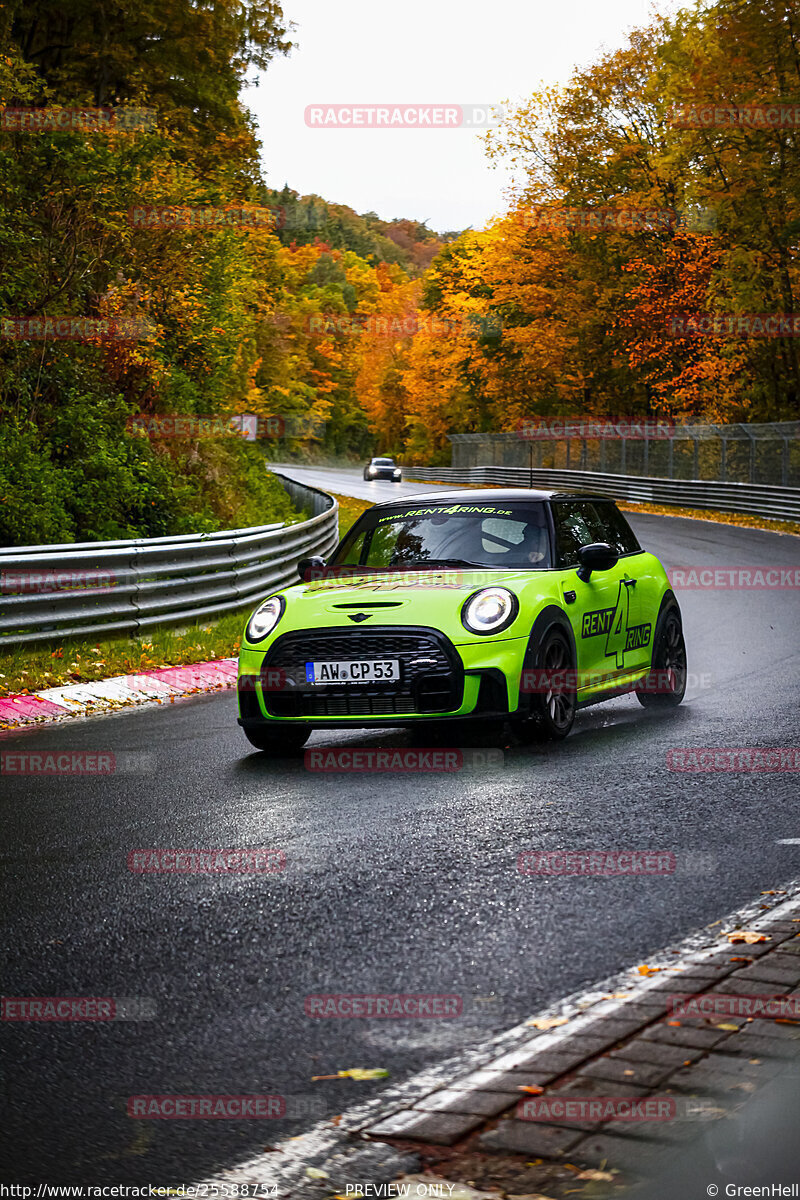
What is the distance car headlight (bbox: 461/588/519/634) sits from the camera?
8.32m

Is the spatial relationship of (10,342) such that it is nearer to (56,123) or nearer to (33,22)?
(56,123)

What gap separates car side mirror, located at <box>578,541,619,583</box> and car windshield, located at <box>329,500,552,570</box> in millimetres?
228

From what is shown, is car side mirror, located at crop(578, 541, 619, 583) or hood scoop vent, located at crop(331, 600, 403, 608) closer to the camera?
hood scoop vent, located at crop(331, 600, 403, 608)

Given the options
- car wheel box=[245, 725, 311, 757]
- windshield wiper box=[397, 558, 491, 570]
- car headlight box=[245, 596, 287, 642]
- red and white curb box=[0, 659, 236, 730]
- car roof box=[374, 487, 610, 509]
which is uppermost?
car roof box=[374, 487, 610, 509]

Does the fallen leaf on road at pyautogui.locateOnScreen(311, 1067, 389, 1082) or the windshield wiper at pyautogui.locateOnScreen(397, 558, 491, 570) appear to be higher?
the windshield wiper at pyautogui.locateOnScreen(397, 558, 491, 570)

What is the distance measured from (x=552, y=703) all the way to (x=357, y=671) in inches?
49.2

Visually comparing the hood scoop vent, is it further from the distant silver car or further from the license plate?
the distant silver car

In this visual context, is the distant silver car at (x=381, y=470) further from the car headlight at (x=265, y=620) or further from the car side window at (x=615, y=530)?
the car headlight at (x=265, y=620)

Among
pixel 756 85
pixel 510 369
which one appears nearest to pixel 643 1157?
pixel 756 85

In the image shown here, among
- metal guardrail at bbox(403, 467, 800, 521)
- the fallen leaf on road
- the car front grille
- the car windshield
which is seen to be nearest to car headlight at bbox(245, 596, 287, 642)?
the car front grille

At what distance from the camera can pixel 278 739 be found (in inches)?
344

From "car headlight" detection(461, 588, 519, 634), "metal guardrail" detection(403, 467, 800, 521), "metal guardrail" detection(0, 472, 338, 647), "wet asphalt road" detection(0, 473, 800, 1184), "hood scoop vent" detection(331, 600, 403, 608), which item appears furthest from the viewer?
"metal guardrail" detection(403, 467, 800, 521)

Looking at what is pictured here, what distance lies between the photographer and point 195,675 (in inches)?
489

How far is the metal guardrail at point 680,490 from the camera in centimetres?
3694
